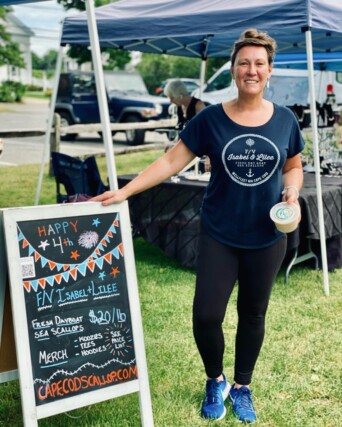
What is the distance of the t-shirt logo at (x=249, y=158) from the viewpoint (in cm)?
270

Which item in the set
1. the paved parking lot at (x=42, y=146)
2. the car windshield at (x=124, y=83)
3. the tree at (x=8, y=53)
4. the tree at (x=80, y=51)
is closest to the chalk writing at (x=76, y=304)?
the paved parking lot at (x=42, y=146)

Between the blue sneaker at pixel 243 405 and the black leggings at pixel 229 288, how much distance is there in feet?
0.69

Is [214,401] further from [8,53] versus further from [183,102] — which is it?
[8,53]

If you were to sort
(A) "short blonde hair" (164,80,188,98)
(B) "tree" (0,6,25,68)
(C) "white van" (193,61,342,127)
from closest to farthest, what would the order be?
(A) "short blonde hair" (164,80,188,98)
(C) "white van" (193,61,342,127)
(B) "tree" (0,6,25,68)

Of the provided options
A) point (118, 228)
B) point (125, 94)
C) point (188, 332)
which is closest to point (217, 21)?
point (188, 332)

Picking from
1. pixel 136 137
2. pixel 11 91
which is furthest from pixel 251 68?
pixel 11 91

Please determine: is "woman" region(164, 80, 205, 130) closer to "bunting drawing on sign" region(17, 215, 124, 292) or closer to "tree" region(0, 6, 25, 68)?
"bunting drawing on sign" region(17, 215, 124, 292)

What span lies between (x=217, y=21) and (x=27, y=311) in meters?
3.60

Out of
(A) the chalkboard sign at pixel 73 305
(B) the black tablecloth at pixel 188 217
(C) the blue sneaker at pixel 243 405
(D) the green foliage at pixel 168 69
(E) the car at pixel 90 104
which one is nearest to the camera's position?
(A) the chalkboard sign at pixel 73 305

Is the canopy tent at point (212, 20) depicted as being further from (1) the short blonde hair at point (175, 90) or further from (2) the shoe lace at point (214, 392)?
(2) the shoe lace at point (214, 392)

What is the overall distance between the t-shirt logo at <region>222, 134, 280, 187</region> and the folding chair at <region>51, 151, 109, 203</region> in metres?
3.11

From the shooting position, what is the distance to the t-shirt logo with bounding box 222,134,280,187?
2.70 m

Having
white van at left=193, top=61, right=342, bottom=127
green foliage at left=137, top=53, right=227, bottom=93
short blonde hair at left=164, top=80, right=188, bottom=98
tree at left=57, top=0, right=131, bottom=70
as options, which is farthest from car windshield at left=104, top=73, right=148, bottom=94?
green foliage at left=137, top=53, right=227, bottom=93

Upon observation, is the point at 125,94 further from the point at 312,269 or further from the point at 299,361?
the point at 299,361
